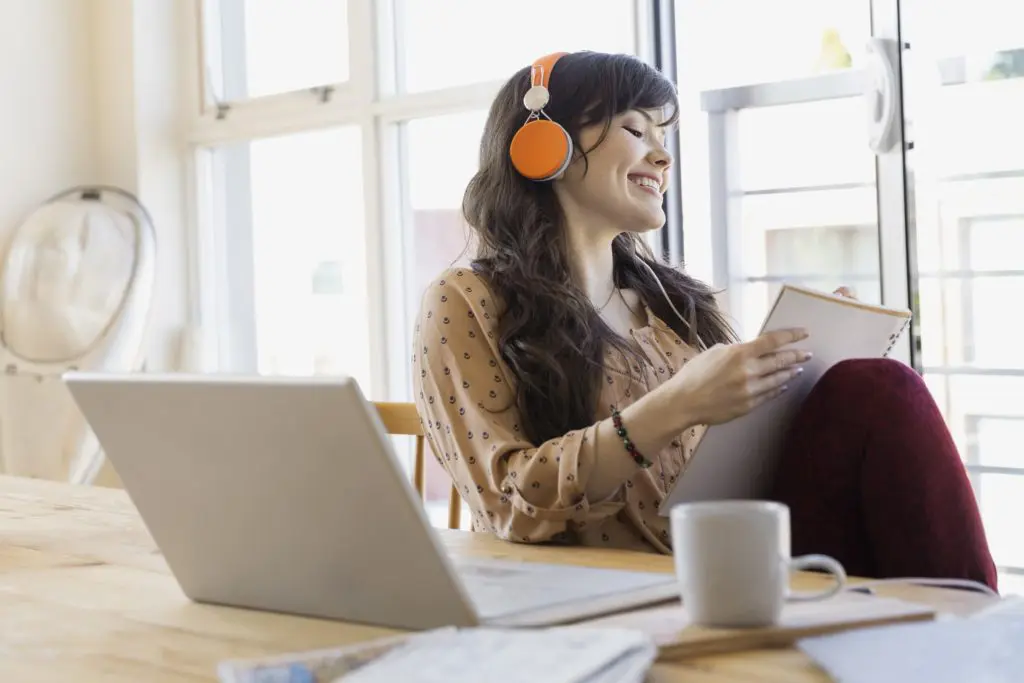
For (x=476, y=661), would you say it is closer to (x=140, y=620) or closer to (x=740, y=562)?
(x=740, y=562)

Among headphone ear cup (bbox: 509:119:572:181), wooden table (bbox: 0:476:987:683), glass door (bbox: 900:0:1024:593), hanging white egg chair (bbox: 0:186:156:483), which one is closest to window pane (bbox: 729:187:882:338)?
glass door (bbox: 900:0:1024:593)

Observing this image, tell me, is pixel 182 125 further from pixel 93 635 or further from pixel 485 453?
pixel 93 635

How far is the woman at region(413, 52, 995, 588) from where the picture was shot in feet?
3.42

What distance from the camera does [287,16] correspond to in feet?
10.1

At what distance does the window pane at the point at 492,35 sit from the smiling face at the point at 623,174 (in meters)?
0.92

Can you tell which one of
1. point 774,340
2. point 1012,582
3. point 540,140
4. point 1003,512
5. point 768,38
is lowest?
point 1012,582

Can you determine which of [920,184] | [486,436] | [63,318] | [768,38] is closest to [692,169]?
[768,38]

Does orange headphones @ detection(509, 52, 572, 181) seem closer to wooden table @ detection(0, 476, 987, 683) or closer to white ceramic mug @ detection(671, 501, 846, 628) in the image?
wooden table @ detection(0, 476, 987, 683)

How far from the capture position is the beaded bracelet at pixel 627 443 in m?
1.17

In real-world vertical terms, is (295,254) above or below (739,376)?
above

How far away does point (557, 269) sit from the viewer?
57.8 inches

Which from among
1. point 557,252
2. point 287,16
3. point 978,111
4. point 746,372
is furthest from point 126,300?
point 746,372

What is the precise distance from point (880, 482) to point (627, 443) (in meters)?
0.24

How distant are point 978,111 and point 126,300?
1915 millimetres
